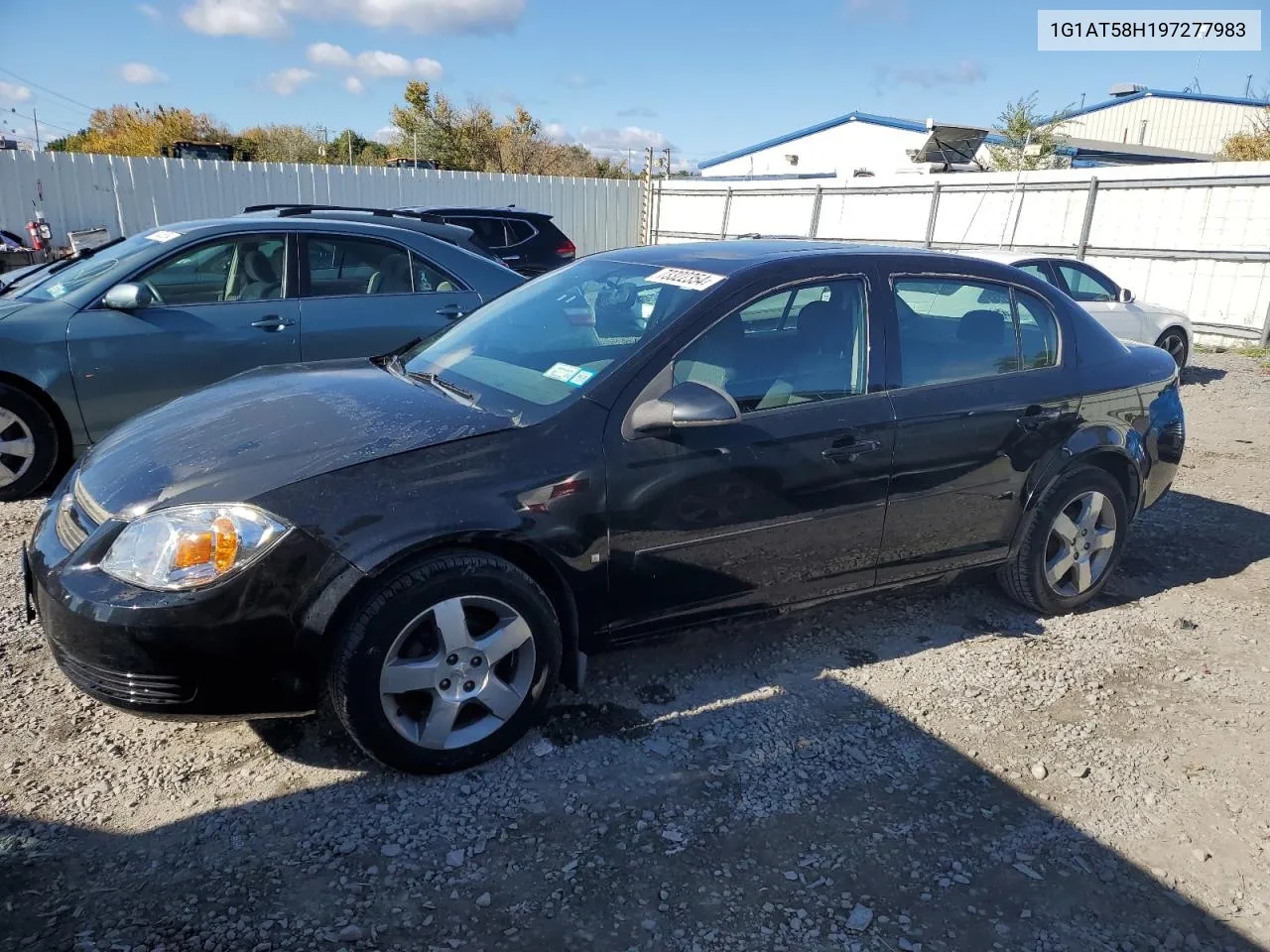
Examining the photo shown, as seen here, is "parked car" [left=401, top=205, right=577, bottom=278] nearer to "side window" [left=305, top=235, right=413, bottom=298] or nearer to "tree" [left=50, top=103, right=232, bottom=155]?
"side window" [left=305, top=235, right=413, bottom=298]

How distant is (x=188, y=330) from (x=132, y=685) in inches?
135

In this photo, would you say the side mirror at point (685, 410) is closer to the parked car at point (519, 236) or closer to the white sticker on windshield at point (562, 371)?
the white sticker on windshield at point (562, 371)

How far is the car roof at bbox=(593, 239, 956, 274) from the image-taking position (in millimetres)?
3652

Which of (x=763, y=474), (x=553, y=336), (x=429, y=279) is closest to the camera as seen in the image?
(x=763, y=474)

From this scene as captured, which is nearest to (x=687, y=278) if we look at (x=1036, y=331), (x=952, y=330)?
(x=952, y=330)

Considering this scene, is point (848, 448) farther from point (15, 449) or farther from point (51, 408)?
point (15, 449)

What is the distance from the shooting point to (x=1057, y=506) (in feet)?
14.0

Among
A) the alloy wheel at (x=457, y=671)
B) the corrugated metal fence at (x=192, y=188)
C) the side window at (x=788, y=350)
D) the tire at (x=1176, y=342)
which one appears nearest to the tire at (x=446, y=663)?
the alloy wheel at (x=457, y=671)

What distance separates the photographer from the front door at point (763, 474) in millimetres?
3158

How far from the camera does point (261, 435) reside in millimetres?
2979

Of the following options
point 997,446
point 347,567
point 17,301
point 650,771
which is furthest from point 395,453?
point 17,301

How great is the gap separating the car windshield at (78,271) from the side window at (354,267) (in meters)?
0.97

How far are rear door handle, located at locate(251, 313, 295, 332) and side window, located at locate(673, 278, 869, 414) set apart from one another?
349cm

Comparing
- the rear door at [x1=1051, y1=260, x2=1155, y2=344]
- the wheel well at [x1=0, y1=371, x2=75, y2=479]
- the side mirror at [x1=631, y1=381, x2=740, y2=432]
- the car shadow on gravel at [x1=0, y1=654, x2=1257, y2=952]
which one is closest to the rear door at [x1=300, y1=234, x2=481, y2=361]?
the wheel well at [x1=0, y1=371, x2=75, y2=479]
